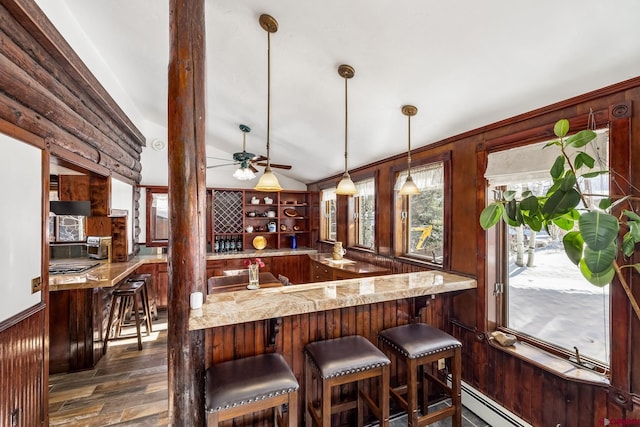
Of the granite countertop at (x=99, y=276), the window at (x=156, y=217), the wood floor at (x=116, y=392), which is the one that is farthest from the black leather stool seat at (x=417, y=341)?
the window at (x=156, y=217)

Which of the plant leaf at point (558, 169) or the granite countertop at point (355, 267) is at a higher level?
the plant leaf at point (558, 169)

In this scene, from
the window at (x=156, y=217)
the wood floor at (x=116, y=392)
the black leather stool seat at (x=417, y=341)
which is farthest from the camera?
the window at (x=156, y=217)

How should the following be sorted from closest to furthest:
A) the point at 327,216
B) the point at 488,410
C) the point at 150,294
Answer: the point at 488,410 < the point at 150,294 < the point at 327,216

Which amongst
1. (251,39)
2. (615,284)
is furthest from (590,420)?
(251,39)

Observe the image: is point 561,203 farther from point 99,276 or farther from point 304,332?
point 99,276

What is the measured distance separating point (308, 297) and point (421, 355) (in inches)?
33.4

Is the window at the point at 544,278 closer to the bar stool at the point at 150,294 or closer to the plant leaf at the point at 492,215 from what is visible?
the plant leaf at the point at 492,215

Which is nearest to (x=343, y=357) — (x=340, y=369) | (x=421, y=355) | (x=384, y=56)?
(x=340, y=369)

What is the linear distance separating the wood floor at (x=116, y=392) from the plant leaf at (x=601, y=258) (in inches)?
115

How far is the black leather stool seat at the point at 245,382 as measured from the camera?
1312mm

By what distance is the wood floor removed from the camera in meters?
2.10

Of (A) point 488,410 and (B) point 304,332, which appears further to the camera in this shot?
(A) point 488,410

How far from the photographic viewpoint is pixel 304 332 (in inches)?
75.8

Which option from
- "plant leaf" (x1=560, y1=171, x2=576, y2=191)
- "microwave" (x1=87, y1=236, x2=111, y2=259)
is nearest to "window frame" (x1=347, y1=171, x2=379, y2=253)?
"plant leaf" (x1=560, y1=171, x2=576, y2=191)
